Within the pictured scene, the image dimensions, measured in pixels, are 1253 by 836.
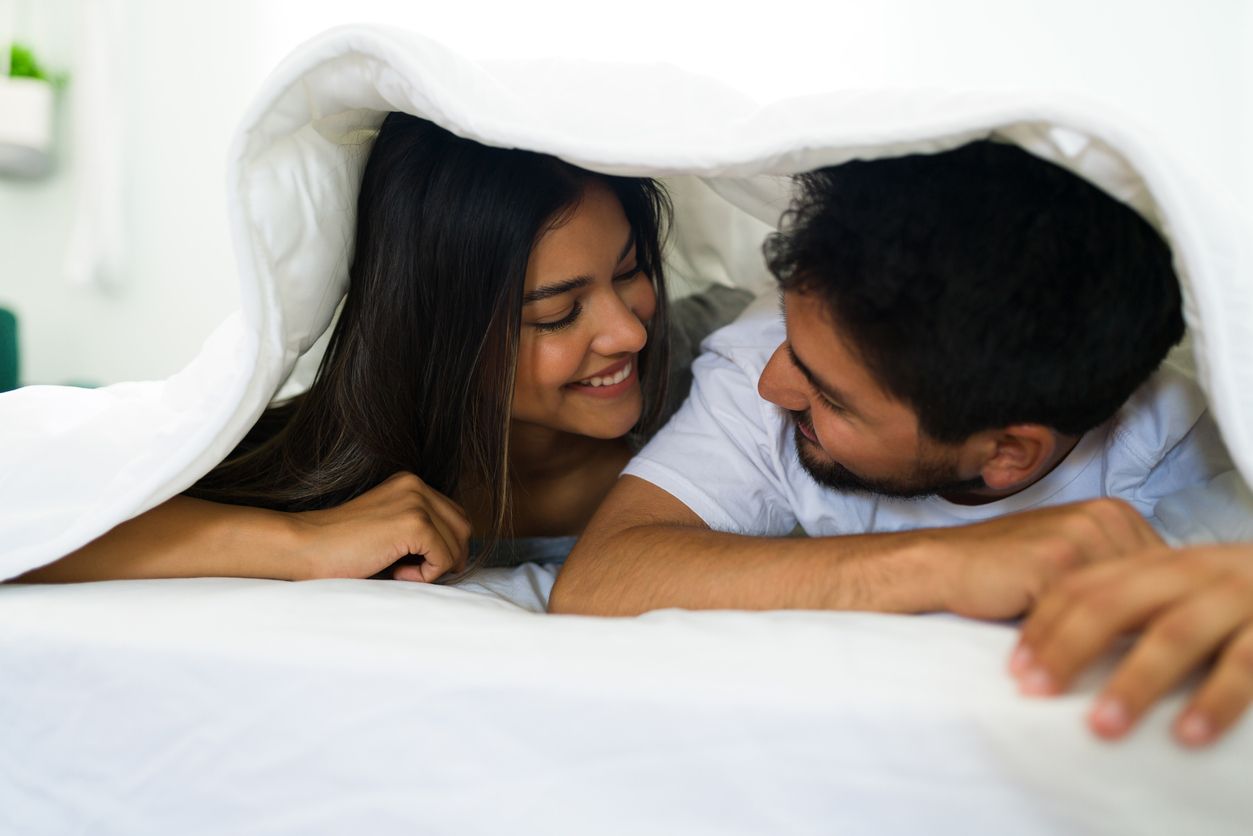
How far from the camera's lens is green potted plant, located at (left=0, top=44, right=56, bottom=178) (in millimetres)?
2006

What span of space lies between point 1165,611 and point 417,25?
6.84 ft

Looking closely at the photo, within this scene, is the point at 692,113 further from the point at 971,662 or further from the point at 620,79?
the point at 971,662

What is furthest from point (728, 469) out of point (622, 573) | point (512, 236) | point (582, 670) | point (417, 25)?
point (417, 25)

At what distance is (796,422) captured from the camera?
2.98 feet

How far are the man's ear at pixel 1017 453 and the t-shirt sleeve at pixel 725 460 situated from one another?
215mm

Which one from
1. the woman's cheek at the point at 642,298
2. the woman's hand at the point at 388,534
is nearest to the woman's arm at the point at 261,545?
the woman's hand at the point at 388,534

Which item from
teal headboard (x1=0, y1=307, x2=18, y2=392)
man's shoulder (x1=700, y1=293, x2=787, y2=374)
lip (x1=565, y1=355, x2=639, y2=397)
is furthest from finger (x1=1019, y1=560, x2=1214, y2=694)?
teal headboard (x1=0, y1=307, x2=18, y2=392)

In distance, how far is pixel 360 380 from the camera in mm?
1000

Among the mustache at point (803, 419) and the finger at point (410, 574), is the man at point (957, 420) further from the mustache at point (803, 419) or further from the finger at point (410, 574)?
the finger at point (410, 574)

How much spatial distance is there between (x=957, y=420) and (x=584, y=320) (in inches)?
16.2

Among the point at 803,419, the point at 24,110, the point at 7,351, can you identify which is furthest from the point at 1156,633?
the point at 24,110

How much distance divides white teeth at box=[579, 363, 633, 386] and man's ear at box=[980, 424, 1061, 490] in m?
0.43

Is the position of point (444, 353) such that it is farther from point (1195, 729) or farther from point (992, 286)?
point (1195, 729)

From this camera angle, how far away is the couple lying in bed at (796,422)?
0.57 meters
